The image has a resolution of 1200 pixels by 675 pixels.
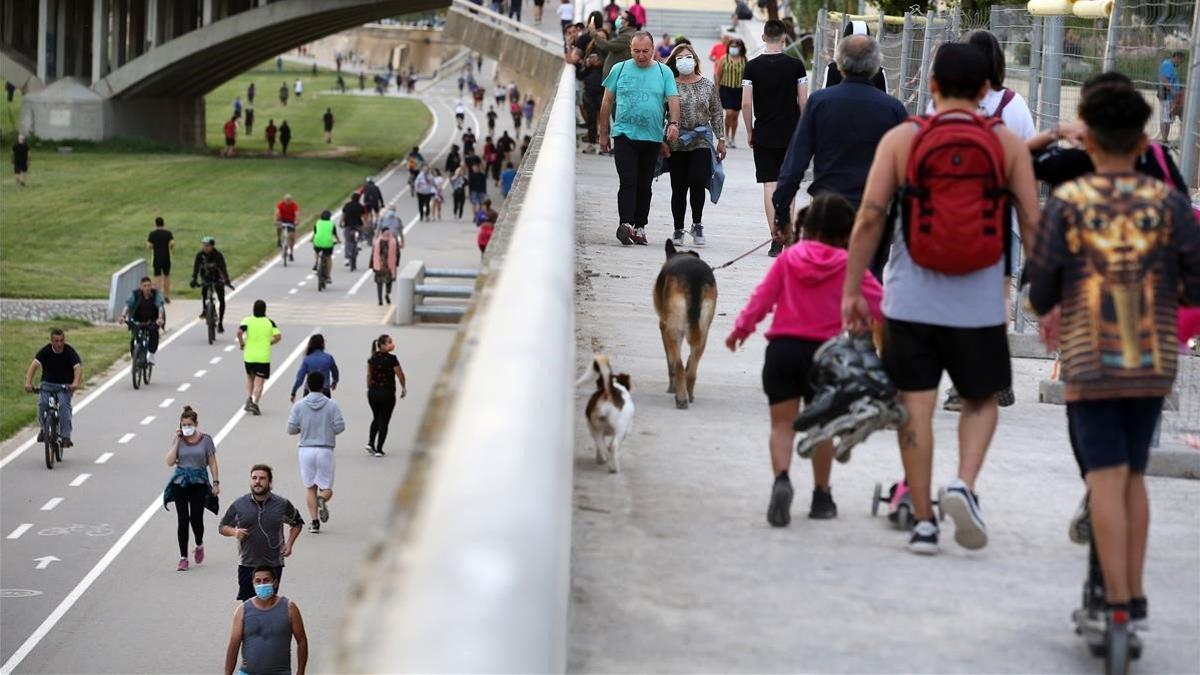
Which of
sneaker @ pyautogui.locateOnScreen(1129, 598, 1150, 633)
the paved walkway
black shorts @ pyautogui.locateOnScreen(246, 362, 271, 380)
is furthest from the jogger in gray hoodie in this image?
sneaker @ pyautogui.locateOnScreen(1129, 598, 1150, 633)

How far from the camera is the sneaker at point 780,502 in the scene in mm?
7461

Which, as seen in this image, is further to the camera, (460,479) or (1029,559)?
(1029,559)

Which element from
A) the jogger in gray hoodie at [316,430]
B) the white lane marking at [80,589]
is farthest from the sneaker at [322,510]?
the white lane marking at [80,589]

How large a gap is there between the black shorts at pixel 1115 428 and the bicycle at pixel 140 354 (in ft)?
89.8

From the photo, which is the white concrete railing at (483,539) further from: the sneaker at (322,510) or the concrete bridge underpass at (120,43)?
the concrete bridge underpass at (120,43)

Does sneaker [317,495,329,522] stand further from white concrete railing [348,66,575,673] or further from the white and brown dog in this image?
white concrete railing [348,66,575,673]

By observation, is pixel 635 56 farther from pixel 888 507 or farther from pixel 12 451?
pixel 12 451

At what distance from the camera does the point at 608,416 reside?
8.31 meters

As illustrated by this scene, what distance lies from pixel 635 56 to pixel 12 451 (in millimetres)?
15095

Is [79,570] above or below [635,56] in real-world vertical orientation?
below

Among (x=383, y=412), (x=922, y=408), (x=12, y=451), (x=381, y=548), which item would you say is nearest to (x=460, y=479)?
(x=381, y=548)

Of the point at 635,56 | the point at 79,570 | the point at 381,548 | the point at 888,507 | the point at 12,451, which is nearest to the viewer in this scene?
the point at 381,548

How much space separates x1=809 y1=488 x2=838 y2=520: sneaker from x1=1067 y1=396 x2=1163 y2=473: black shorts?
194cm

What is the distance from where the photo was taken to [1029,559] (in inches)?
286
